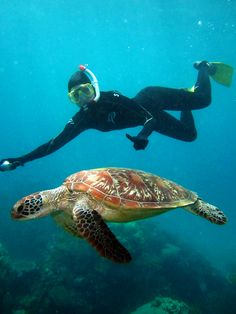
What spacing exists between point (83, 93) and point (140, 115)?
1344 millimetres

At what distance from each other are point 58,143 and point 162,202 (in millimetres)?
3176

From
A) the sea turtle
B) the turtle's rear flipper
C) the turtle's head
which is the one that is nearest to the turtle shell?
the sea turtle

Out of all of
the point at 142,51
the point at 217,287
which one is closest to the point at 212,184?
the point at 142,51

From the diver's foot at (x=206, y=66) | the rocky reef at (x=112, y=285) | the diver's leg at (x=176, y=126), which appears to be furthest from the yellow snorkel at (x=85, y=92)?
the rocky reef at (x=112, y=285)

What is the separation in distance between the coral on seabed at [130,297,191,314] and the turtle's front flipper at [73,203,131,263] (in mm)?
6028

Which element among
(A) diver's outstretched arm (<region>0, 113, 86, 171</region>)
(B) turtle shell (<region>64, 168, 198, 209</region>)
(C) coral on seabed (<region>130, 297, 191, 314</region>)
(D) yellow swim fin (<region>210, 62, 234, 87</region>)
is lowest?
(C) coral on seabed (<region>130, 297, 191, 314</region>)

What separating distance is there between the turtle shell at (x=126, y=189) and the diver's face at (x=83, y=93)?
2.36 metres

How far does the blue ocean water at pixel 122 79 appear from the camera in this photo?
10.2m

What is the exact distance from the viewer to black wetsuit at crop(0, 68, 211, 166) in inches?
240

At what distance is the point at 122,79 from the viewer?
3423 inches

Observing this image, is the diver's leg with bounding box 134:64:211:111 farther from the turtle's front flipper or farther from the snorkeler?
the turtle's front flipper

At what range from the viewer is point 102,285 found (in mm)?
8766

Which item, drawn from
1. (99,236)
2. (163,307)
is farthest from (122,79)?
(99,236)

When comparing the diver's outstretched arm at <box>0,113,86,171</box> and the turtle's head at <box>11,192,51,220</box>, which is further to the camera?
the diver's outstretched arm at <box>0,113,86,171</box>
